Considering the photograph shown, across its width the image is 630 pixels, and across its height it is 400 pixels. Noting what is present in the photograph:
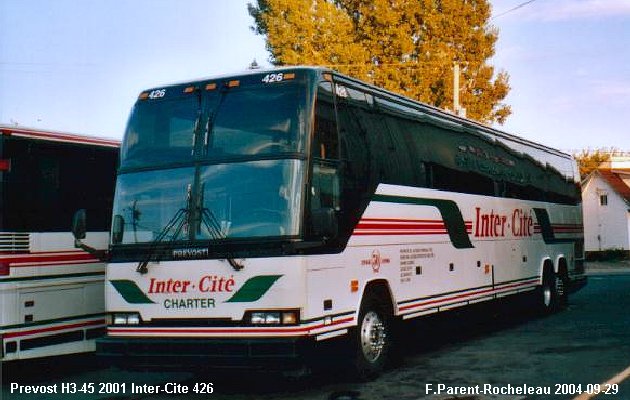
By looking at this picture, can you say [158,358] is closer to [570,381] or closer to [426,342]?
[570,381]

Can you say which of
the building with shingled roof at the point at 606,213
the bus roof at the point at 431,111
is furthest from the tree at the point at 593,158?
the bus roof at the point at 431,111

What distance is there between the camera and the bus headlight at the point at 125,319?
901 centimetres

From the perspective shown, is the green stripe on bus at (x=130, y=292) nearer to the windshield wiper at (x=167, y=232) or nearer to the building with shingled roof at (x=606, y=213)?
the windshield wiper at (x=167, y=232)

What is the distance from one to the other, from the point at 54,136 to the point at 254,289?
4.59 meters

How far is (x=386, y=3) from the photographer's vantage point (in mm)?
33719

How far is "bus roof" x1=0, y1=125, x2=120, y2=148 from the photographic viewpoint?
1073 centimetres

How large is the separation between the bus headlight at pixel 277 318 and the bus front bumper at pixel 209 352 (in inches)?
7.1

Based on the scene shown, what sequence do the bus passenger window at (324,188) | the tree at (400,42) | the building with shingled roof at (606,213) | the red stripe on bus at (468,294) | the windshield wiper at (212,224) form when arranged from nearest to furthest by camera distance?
1. the windshield wiper at (212,224)
2. the bus passenger window at (324,188)
3. the red stripe on bus at (468,294)
4. the tree at (400,42)
5. the building with shingled roof at (606,213)

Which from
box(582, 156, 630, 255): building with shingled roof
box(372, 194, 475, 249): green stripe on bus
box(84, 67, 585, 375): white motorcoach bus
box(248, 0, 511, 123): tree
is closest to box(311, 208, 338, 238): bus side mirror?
box(84, 67, 585, 375): white motorcoach bus

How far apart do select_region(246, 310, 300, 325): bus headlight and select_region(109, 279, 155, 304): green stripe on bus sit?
1314 millimetres

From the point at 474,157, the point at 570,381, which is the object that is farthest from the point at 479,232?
the point at 570,381

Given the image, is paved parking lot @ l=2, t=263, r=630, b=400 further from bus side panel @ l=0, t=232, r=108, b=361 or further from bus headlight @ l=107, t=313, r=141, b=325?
bus headlight @ l=107, t=313, r=141, b=325

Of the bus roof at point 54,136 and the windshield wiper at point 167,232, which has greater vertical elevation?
the bus roof at point 54,136

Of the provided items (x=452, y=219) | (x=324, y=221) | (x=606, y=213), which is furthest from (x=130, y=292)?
(x=606, y=213)
